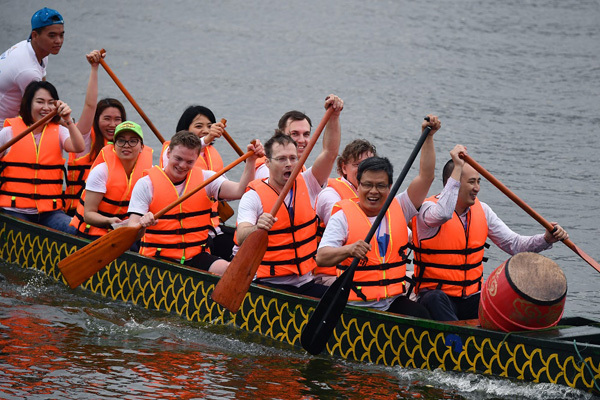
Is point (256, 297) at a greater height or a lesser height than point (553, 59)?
lesser

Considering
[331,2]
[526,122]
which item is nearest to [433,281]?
[526,122]

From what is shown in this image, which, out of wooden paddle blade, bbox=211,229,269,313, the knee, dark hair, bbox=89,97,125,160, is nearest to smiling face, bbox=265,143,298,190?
wooden paddle blade, bbox=211,229,269,313

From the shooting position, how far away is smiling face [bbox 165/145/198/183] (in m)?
6.09

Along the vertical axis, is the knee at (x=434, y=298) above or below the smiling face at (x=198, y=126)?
below

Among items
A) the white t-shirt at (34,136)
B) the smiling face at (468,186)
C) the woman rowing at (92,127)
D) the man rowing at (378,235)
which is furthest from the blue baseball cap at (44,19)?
the smiling face at (468,186)

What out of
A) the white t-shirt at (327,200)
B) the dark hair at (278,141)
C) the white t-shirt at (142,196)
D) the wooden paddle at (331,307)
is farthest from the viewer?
the white t-shirt at (142,196)

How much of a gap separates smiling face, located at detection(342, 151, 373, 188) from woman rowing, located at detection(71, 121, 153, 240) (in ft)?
5.11

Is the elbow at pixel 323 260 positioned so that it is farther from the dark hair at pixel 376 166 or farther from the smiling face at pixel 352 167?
the smiling face at pixel 352 167

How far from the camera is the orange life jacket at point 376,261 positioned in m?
5.26

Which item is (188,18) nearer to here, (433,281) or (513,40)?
(513,40)

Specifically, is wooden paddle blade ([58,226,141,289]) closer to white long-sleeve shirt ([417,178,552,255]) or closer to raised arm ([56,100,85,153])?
raised arm ([56,100,85,153])

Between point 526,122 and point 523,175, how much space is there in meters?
2.74

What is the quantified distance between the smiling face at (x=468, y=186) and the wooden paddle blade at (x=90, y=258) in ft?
6.91

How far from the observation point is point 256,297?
228 inches
